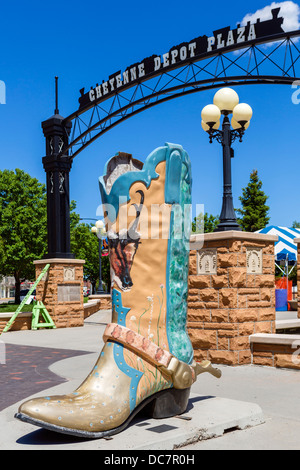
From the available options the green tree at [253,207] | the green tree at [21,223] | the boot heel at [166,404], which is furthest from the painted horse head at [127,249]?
the green tree at [253,207]

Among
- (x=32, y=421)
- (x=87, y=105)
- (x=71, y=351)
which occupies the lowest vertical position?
(x=71, y=351)

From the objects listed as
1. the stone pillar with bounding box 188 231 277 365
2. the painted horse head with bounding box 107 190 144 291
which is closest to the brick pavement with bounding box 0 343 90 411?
the painted horse head with bounding box 107 190 144 291

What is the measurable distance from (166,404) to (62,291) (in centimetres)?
1079

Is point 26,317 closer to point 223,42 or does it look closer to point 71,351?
Answer: point 71,351

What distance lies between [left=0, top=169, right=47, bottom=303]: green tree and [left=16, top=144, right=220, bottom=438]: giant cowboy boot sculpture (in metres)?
29.0

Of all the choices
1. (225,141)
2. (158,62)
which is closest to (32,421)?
(225,141)

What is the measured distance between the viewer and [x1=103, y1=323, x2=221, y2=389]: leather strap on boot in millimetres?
3566

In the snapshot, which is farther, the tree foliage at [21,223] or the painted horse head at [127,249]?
the tree foliage at [21,223]

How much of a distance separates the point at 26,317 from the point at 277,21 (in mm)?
9434

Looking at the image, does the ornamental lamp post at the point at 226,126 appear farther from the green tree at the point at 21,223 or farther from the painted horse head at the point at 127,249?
the green tree at the point at 21,223

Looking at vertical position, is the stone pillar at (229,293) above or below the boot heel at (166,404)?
above

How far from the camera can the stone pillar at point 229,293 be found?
23.5 feet

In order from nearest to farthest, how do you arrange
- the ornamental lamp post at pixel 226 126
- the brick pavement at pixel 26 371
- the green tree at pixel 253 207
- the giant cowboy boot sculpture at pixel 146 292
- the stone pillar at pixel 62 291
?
the giant cowboy boot sculpture at pixel 146 292 → the brick pavement at pixel 26 371 → the ornamental lamp post at pixel 226 126 → the stone pillar at pixel 62 291 → the green tree at pixel 253 207

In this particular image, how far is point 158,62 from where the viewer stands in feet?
41.3
